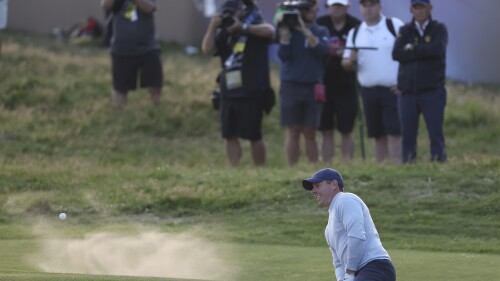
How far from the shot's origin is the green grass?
12.2 m

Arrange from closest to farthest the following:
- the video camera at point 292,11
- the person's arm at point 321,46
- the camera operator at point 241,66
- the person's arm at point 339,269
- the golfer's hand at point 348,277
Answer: the golfer's hand at point 348,277 < the person's arm at point 339,269 < the video camera at point 292,11 < the person's arm at point 321,46 < the camera operator at point 241,66

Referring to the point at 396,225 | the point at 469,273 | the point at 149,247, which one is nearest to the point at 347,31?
the point at 396,225

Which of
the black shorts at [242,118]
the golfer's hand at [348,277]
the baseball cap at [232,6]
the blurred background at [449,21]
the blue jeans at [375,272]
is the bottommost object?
the blurred background at [449,21]

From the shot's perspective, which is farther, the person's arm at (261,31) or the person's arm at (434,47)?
the person's arm at (261,31)

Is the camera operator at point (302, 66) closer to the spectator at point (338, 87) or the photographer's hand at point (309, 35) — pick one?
the photographer's hand at point (309, 35)

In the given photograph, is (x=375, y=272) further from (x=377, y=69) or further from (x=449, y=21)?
(x=449, y=21)

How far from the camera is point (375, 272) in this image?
863 centimetres

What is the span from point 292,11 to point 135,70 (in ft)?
15.8

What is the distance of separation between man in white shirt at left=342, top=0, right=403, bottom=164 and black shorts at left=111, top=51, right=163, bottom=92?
4.71 metres

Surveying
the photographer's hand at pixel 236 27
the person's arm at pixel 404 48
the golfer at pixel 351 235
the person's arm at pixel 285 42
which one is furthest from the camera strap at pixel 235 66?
the golfer at pixel 351 235

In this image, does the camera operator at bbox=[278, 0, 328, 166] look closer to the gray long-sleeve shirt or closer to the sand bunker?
the sand bunker

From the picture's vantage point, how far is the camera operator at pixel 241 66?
17.0 m

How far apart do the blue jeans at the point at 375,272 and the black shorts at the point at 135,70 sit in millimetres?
12020

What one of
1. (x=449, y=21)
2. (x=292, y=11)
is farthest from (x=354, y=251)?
(x=449, y=21)
